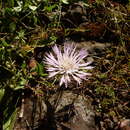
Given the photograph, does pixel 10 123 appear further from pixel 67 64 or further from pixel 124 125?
pixel 124 125

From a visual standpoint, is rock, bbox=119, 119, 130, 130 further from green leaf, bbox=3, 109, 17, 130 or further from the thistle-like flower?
green leaf, bbox=3, 109, 17, 130

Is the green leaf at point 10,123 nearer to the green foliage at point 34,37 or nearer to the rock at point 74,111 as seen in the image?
the green foliage at point 34,37

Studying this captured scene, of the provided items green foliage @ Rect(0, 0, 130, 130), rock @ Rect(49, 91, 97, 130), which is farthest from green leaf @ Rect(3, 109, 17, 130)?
rock @ Rect(49, 91, 97, 130)

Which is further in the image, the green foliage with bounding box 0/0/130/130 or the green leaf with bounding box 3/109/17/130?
the green foliage with bounding box 0/0/130/130

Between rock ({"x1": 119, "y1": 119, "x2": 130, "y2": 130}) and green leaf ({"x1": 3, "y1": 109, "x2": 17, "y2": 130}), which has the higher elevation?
green leaf ({"x1": 3, "y1": 109, "x2": 17, "y2": 130})

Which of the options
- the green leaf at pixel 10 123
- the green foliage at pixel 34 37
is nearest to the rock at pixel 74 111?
the green foliage at pixel 34 37

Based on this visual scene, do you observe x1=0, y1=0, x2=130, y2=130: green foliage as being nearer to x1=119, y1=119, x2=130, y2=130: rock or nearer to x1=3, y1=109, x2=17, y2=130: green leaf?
x1=3, y1=109, x2=17, y2=130: green leaf

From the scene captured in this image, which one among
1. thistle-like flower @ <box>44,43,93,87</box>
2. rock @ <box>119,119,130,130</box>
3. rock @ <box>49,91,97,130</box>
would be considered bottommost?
rock @ <box>119,119,130,130</box>

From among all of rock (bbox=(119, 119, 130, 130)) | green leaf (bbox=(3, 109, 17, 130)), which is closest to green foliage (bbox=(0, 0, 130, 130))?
green leaf (bbox=(3, 109, 17, 130))

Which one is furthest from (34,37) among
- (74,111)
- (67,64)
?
(74,111)
